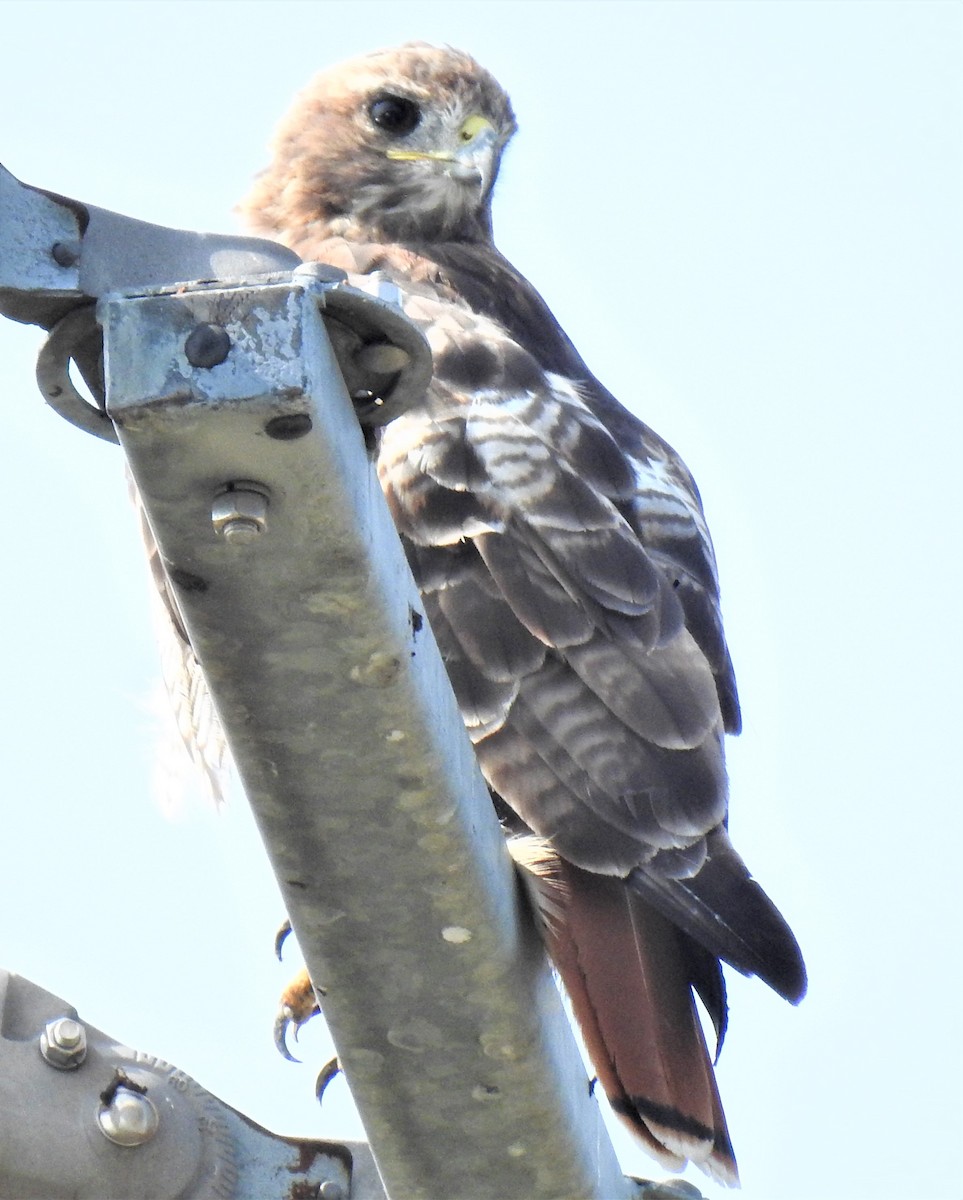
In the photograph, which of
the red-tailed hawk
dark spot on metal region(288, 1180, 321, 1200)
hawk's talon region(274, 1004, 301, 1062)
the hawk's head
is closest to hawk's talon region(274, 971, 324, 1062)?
hawk's talon region(274, 1004, 301, 1062)

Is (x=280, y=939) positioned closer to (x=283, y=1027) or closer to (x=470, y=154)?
(x=283, y=1027)

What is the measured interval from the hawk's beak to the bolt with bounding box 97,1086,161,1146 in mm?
3418

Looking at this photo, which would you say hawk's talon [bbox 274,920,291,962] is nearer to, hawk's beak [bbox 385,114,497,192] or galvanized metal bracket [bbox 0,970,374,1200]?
galvanized metal bracket [bbox 0,970,374,1200]

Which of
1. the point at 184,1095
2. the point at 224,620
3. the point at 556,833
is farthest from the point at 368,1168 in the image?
the point at 224,620

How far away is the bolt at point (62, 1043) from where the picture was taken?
7.63 ft

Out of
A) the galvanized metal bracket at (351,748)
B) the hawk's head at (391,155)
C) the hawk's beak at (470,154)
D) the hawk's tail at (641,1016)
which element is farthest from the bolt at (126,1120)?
the hawk's beak at (470,154)

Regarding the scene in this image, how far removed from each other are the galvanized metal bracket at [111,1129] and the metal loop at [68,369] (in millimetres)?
982

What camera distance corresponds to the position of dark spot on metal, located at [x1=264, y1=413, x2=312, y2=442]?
1.53 meters

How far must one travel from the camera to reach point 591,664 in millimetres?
3480

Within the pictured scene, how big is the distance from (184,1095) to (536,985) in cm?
56

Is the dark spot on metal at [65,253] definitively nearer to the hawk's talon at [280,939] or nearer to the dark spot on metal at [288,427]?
the dark spot on metal at [288,427]

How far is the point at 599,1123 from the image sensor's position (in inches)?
91.8

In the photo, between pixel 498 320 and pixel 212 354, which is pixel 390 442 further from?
pixel 212 354

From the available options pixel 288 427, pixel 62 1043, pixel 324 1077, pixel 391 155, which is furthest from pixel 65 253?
pixel 391 155
